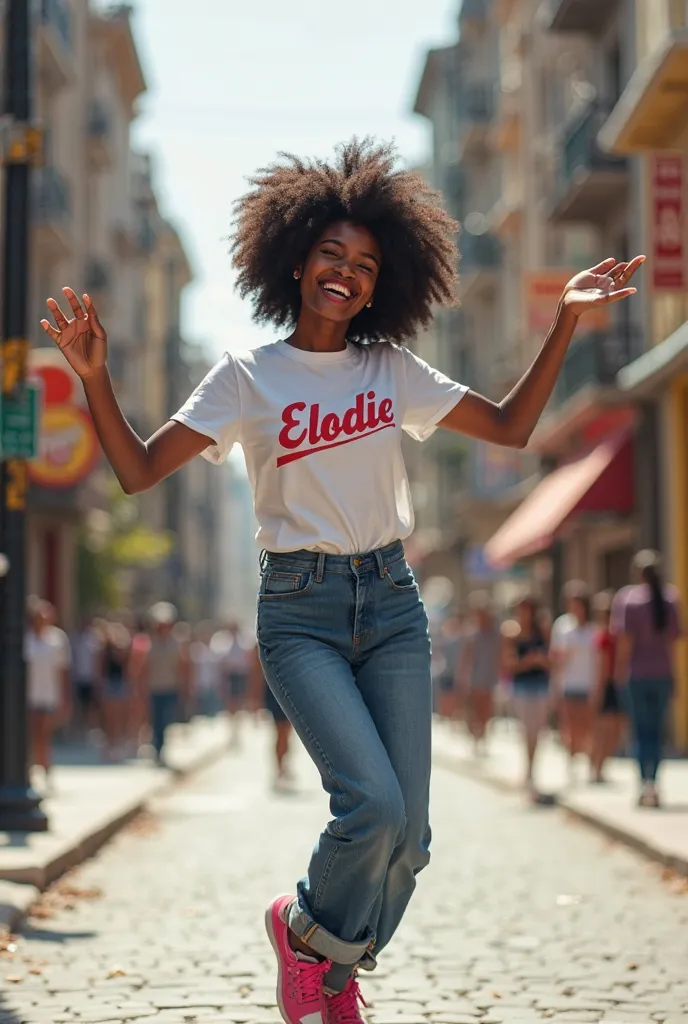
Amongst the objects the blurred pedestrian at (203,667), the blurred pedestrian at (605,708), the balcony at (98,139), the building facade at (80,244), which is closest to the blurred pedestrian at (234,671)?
the blurred pedestrian at (203,667)

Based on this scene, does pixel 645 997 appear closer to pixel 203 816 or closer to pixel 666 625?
pixel 666 625

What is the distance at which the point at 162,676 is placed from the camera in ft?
67.3

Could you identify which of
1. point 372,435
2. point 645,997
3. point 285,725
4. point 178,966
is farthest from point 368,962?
point 285,725

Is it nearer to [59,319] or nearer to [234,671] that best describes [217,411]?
[59,319]

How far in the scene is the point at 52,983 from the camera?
20.7 feet

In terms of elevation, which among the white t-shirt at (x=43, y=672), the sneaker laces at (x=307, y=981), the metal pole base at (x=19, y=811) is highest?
the white t-shirt at (x=43, y=672)

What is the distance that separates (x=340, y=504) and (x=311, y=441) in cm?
18

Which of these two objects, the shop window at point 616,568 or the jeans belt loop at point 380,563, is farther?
the shop window at point 616,568

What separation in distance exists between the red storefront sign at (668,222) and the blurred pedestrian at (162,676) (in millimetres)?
6742

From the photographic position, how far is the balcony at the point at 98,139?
39.9m

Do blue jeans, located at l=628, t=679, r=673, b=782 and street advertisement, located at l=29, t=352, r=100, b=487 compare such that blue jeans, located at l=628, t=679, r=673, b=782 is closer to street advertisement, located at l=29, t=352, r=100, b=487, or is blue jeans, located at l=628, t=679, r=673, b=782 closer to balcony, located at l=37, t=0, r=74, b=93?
street advertisement, located at l=29, t=352, r=100, b=487

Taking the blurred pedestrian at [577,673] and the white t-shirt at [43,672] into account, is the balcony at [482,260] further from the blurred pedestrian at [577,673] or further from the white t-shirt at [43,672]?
the white t-shirt at [43,672]

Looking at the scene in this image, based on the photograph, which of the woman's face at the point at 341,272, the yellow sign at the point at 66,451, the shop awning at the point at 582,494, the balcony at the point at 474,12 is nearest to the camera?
the woman's face at the point at 341,272

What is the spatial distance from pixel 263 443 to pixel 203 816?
10284 mm
